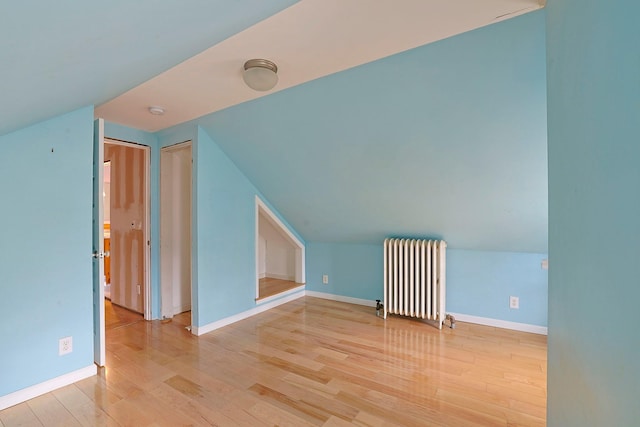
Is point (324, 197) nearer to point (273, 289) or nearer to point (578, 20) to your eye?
point (273, 289)

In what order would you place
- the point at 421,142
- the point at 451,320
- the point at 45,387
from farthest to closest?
the point at 451,320 < the point at 421,142 < the point at 45,387

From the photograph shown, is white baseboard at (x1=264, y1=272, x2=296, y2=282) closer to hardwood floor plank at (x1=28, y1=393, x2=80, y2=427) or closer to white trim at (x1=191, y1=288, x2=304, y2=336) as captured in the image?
white trim at (x1=191, y1=288, x2=304, y2=336)

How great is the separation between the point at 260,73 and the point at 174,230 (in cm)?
256

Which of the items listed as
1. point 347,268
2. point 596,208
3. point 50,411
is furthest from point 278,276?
point 596,208

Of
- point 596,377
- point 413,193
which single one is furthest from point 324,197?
point 596,377

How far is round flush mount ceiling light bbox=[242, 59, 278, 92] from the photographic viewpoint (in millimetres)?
1823

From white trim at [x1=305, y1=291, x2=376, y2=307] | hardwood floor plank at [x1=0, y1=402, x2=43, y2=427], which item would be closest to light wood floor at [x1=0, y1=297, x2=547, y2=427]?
hardwood floor plank at [x1=0, y1=402, x2=43, y2=427]

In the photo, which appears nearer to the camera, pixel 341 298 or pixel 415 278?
pixel 415 278

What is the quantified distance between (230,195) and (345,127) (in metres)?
1.65

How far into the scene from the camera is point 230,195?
132 inches

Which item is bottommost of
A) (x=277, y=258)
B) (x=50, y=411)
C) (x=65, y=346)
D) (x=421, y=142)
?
(x=50, y=411)

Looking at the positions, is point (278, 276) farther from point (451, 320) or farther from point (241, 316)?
point (451, 320)

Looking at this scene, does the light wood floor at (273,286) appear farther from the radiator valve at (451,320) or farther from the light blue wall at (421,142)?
the radiator valve at (451,320)

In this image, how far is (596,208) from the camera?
62 centimetres
